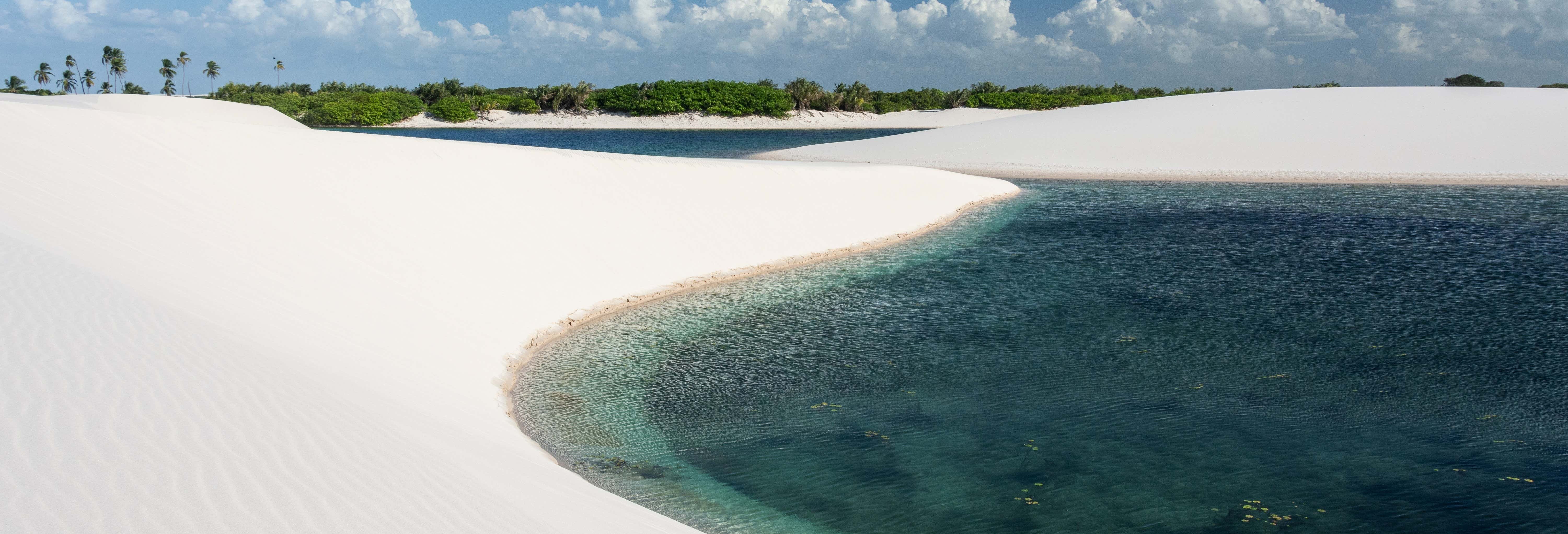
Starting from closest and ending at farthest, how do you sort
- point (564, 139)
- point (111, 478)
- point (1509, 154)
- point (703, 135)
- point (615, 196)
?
point (111, 478)
point (615, 196)
point (1509, 154)
point (564, 139)
point (703, 135)

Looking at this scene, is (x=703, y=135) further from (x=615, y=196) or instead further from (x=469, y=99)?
(x=615, y=196)

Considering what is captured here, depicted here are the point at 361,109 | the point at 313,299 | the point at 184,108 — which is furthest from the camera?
the point at 361,109

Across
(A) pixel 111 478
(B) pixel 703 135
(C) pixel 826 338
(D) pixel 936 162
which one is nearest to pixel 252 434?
(A) pixel 111 478

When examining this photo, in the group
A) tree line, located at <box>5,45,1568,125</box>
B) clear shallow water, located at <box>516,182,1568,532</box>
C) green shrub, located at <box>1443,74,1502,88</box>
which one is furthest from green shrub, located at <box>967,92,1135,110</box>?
clear shallow water, located at <box>516,182,1568,532</box>

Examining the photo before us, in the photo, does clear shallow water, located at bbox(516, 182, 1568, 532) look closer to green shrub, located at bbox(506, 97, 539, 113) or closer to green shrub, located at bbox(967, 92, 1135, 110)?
green shrub, located at bbox(506, 97, 539, 113)

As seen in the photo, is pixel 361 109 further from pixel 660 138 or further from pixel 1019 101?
pixel 1019 101

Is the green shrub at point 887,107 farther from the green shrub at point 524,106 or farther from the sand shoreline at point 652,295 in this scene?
the sand shoreline at point 652,295

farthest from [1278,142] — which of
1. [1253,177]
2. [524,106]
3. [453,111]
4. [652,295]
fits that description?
[524,106]
